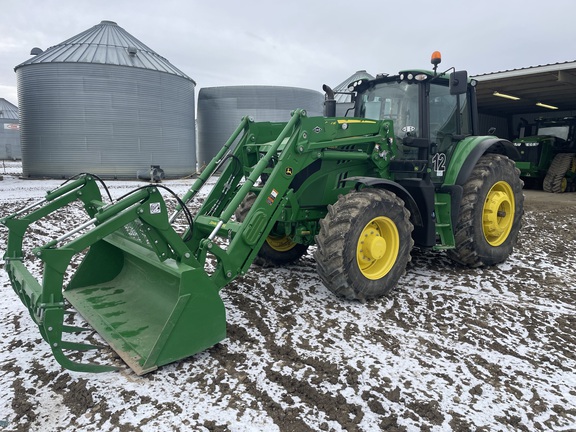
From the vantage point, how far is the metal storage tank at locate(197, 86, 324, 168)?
2406 centimetres

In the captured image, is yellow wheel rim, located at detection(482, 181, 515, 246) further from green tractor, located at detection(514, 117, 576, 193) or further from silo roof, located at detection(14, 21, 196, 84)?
silo roof, located at detection(14, 21, 196, 84)

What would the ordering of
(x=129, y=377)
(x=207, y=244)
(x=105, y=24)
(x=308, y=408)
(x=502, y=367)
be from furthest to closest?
(x=105, y=24), (x=207, y=244), (x=502, y=367), (x=129, y=377), (x=308, y=408)

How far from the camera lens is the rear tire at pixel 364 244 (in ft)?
13.1

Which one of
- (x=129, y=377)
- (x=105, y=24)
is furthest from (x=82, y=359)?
(x=105, y=24)

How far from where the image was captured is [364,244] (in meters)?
4.25

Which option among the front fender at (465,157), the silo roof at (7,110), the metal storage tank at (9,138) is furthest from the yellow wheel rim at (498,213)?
the silo roof at (7,110)

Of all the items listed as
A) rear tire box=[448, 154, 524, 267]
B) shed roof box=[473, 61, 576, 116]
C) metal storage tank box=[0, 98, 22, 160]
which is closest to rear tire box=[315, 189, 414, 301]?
rear tire box=[448, 154, 524, 267]

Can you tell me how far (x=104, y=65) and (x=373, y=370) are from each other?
18948mm

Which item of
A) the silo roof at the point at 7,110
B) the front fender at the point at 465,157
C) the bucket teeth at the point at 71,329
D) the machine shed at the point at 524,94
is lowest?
the bucket teeth at the point at 71,329

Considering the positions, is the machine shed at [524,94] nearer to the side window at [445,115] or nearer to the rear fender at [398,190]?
the side window at [445,115]

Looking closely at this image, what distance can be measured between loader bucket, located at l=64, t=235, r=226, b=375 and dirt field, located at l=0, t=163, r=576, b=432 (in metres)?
0.15

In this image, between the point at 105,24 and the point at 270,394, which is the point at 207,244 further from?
the point at 105,24

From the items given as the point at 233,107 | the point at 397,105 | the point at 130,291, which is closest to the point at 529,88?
the point at 397,105

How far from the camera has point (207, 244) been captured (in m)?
3.40
